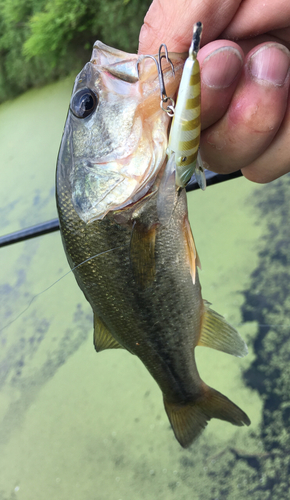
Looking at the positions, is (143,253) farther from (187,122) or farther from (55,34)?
(55,34)

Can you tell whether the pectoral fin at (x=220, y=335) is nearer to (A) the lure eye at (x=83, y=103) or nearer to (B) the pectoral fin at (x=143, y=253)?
(B) the pectoral fin at (x=143, y=253)

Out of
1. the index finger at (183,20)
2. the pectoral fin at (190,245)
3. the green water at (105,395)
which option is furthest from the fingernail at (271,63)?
the green water at (105,395)

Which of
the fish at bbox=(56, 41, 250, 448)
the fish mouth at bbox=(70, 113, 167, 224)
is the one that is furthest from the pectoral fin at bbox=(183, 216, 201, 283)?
the fish mouth at bbox=(70, 113, 167, 224)

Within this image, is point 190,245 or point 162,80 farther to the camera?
point 190,245

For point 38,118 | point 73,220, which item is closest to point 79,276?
point 73,220

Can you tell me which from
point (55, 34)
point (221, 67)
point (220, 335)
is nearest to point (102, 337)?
point (220, 335)

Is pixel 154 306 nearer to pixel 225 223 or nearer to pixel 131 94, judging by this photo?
pixel 131 94
